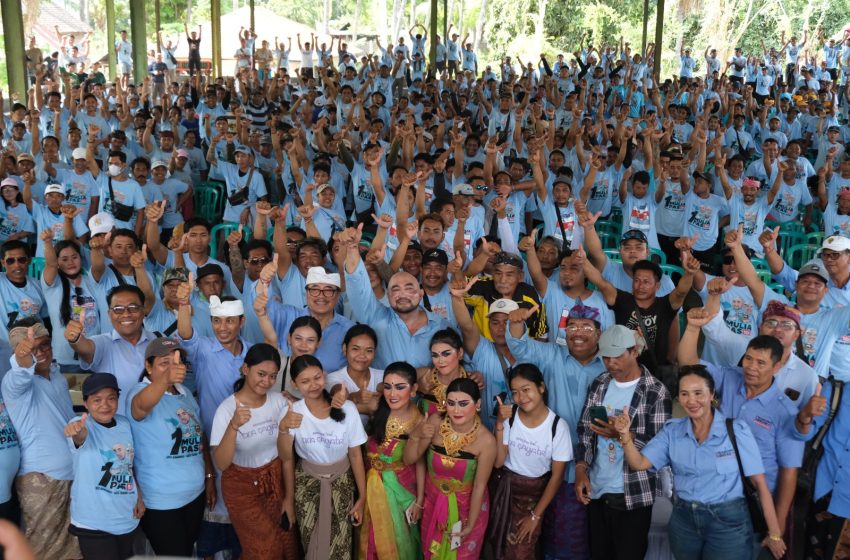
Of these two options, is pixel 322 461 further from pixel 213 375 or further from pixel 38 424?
pixel 38 424

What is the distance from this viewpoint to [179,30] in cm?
4512

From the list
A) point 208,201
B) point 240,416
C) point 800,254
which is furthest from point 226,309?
point 800,254

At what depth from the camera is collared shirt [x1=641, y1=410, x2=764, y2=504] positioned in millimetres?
3369

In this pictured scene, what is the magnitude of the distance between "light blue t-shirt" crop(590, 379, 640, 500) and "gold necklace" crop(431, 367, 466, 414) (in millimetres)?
754

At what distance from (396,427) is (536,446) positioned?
0.69m

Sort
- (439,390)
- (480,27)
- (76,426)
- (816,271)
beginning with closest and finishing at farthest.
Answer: (76,426) < (439,390) < (816,271) < (480,27)

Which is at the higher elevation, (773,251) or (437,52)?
(437,52)

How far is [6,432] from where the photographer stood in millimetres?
3617

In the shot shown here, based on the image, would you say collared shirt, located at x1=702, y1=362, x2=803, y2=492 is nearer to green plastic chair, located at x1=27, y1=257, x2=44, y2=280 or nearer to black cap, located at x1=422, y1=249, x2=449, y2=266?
black cap, located at x1=422, y1=249, x2=449, y2=266

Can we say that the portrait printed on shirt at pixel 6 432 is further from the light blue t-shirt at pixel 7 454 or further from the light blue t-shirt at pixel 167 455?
the light blue t-shirt at pixel 167 455

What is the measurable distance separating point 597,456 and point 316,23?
2244 inches

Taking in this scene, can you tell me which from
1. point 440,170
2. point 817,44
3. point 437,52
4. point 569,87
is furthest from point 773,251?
point 817,44

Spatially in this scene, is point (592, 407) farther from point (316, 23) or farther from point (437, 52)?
point (316, 23)

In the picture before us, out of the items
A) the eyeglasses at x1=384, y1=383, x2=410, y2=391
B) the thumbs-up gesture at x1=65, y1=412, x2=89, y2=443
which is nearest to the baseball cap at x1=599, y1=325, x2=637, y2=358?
the eyeglasses at x1=384, y1=383, x2=410, y2=391
